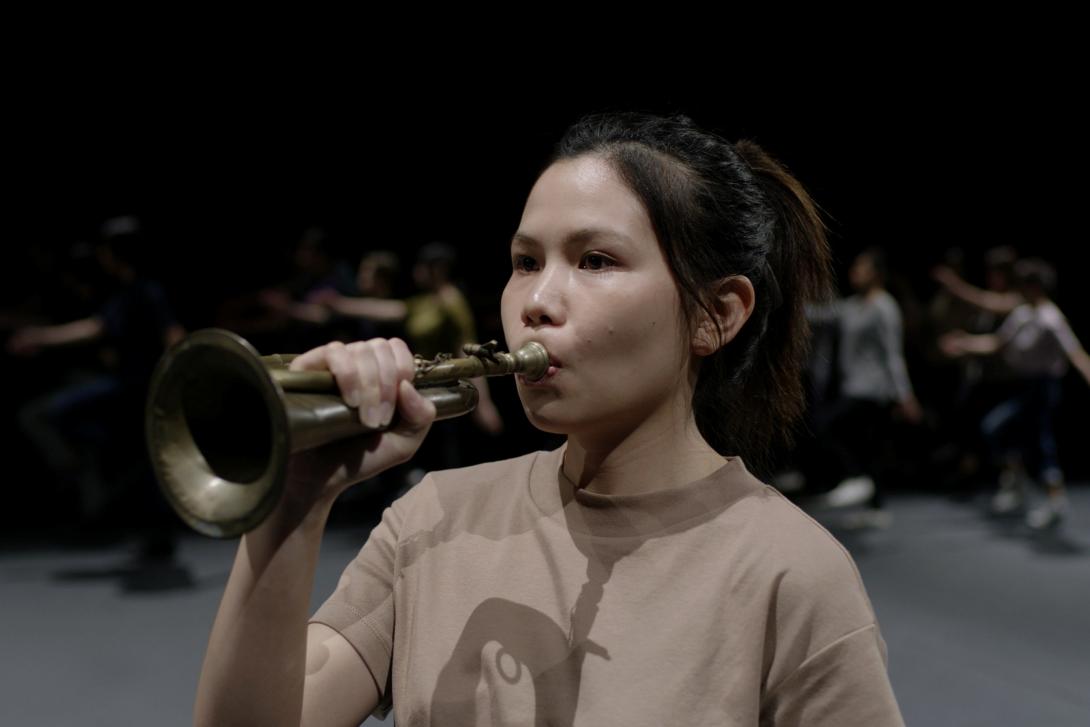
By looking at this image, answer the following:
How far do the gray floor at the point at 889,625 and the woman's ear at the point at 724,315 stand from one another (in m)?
2.18

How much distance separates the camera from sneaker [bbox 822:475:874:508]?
5.38 m

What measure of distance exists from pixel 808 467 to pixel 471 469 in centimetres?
567

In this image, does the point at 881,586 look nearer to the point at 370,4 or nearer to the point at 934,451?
the point at 934,451

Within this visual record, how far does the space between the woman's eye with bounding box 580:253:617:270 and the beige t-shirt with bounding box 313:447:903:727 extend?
0.85 ft

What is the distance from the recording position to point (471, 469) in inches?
51.6

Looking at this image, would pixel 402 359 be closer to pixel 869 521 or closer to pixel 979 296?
pixel 869 521

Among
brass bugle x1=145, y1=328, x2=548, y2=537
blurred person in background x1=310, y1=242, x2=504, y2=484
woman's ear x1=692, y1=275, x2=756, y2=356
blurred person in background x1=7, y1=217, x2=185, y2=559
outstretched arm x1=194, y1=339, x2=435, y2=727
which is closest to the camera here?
brass bugle x1=145, y1=328, x2=548, y2=537

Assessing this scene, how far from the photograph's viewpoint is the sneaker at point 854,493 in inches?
212

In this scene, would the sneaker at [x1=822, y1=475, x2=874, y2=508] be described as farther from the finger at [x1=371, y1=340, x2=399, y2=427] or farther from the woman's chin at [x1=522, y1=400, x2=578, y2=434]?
the finger at [x1=371, y1=340, x2=399, y2=427]

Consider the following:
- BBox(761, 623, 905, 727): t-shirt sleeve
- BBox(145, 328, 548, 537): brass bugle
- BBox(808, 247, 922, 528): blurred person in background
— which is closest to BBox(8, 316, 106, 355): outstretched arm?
BBox(808, 247, 922, 528): blurred person in background

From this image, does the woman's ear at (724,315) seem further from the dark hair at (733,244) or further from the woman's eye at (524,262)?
the woman's eye at (524,262)

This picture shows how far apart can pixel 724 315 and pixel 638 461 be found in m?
0.21

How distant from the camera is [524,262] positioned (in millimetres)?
1188

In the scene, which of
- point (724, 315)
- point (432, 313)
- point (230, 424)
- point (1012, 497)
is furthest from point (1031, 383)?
point (230, 424)
